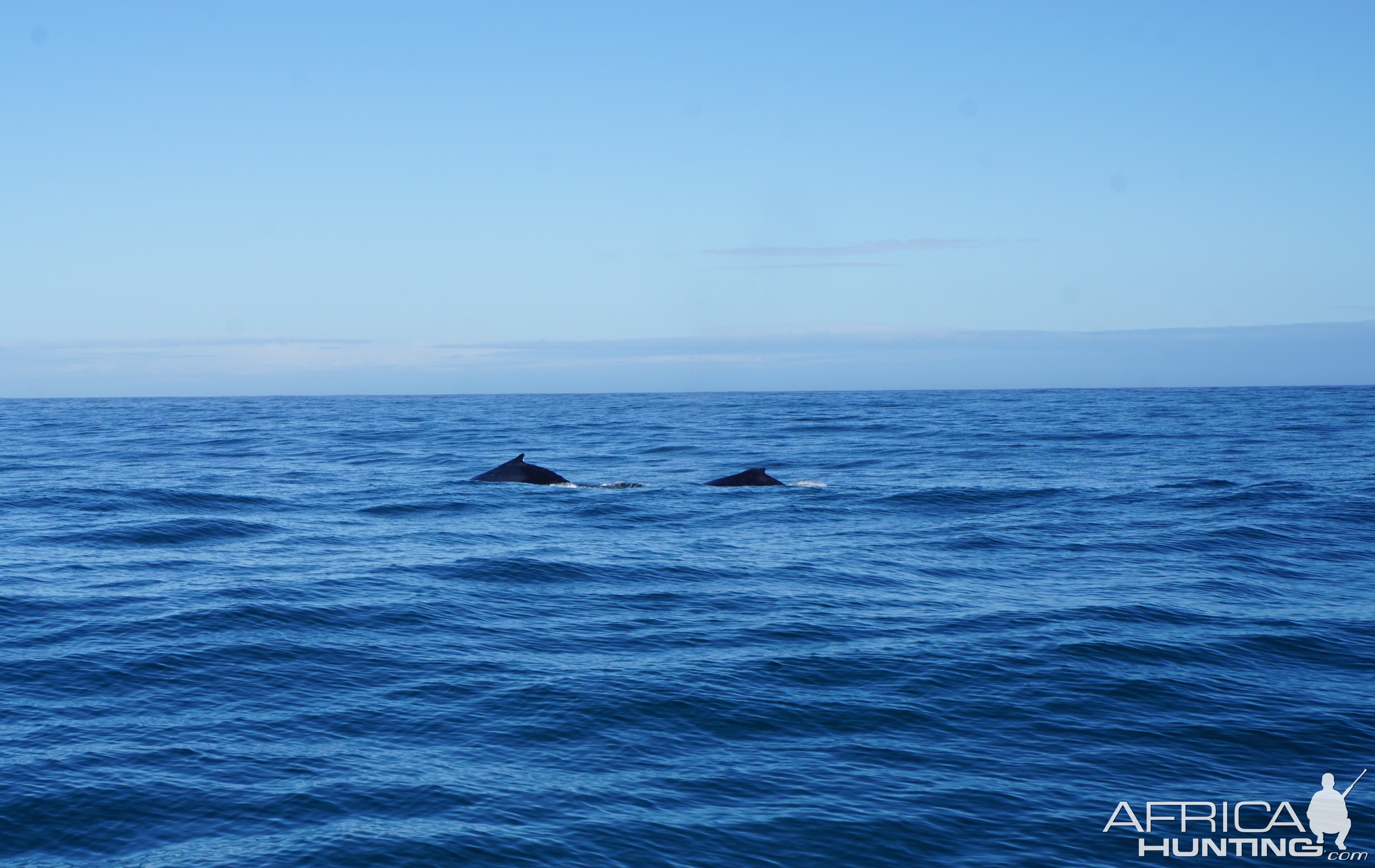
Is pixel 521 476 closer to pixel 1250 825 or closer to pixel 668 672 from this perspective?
pixel 668 672

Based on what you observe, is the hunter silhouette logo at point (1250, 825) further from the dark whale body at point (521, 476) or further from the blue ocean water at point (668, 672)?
the dark whale body at point (521, 476)

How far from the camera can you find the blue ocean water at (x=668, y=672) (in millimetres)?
7992

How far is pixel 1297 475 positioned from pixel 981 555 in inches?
745

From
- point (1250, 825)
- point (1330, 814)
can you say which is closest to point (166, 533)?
point (1250, 825)

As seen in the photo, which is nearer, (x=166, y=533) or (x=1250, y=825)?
(x=1250, y=825)

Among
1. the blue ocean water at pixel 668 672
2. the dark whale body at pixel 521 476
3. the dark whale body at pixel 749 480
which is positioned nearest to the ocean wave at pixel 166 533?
the blue ocean water at pixel 668 672

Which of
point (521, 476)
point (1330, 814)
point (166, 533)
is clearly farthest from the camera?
point (521, 476)

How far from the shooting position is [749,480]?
30594 millimetres

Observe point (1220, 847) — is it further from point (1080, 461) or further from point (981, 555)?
point (1080, 461)

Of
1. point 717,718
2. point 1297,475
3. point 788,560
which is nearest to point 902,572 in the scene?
point 788,560

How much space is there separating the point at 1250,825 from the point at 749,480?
22.7 metres

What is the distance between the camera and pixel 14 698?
35.6 ft

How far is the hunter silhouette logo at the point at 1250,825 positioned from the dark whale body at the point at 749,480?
72.1 feet

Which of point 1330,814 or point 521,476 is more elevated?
point 521,476
